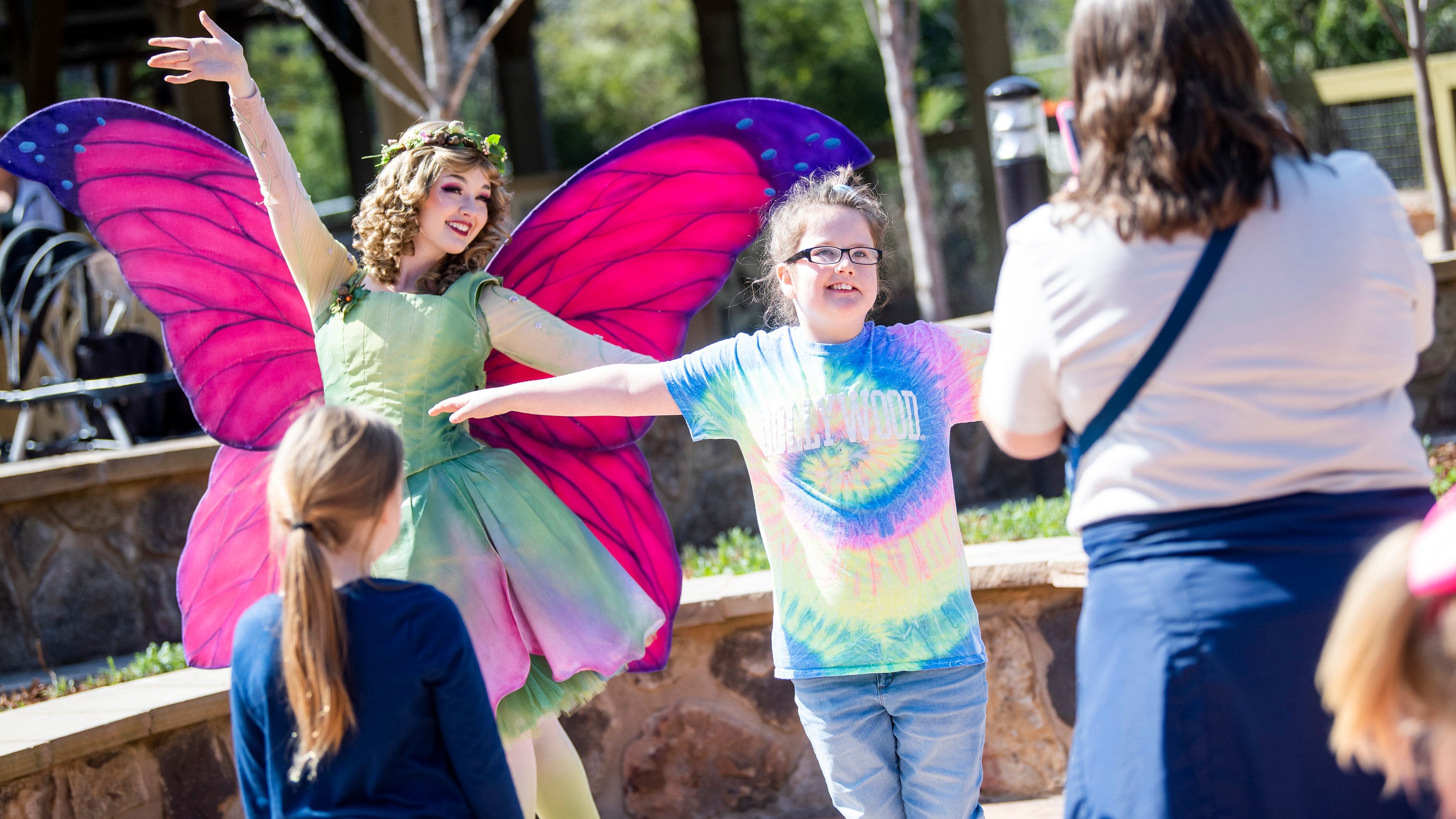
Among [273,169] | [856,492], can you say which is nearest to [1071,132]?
[856,492]

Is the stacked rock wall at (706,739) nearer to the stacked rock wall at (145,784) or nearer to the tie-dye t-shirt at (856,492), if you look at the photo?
the stacked rock wall at (145,784)

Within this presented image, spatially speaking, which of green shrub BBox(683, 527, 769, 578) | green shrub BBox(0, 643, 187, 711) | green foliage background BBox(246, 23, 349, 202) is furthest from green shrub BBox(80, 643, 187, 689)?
green foliage background BBox(246, 23, 349, 202)

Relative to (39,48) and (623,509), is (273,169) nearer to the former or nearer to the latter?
(623,509)

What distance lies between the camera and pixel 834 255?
2.53 meters

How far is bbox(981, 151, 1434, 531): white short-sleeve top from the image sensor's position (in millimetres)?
1669

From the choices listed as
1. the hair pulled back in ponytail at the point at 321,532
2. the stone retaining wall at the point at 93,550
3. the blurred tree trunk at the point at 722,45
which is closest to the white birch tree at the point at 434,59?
Result: the stone retaining wall at the point at 93,550

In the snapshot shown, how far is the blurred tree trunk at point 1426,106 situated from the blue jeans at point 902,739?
5.81 metres

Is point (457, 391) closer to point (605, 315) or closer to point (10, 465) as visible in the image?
point (605, 315)

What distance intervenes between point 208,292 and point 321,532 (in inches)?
59.5

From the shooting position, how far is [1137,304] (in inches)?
66.4

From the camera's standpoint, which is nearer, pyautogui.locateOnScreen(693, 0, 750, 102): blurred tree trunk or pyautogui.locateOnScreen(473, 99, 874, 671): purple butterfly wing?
pyautogui.locateOnScreen(473, 99, 874, 671): purple butterfly wing

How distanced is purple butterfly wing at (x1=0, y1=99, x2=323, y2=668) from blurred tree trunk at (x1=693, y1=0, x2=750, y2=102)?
9223 millimetres

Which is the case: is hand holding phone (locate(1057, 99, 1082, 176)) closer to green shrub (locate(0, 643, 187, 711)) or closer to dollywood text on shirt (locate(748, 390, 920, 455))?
dollywood text on shirt (locate(748, 390, 920, 455))

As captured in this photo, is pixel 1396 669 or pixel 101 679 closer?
pixel 1396 669
